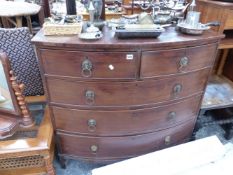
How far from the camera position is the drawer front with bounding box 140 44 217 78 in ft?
3.35

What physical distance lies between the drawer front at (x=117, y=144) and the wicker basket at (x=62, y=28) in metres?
0.63

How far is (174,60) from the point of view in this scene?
1064mm

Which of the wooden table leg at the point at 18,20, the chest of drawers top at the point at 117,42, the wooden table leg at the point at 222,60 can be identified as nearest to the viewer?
the chest of drawers top at the point at 117,42

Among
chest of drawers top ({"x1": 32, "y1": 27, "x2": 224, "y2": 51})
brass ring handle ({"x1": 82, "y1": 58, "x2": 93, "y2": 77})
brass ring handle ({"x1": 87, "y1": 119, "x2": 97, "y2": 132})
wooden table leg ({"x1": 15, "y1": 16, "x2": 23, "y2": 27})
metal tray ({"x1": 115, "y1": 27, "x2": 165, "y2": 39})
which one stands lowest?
brass ring handle ({"x1": 87, "y1": 119, "x2": 97, "y2": 132})

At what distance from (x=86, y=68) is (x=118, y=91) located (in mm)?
216

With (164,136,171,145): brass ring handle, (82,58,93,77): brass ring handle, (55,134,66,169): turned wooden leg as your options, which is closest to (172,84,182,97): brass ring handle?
(164,136,171,145): brass ring handle

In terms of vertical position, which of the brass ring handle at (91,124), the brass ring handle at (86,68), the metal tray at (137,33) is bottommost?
the brass ring handle at (91,124)

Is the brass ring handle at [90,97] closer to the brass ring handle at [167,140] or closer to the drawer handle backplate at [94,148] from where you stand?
the drawer handle backplate at [94,148]

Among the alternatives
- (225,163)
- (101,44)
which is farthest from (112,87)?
(225,163)

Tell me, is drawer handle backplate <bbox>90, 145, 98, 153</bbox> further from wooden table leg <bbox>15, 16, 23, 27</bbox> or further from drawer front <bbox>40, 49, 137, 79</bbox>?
wooden table leg <bbox>15, 16, 23, 27</bbox>

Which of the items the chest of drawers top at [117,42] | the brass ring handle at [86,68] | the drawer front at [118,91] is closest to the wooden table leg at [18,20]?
the chest of drawers top at [117,42]

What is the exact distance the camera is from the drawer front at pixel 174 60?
1021 mm

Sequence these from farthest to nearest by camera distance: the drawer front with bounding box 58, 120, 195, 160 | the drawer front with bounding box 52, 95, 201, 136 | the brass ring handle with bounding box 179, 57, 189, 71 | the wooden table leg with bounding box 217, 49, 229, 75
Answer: the wooden table leg with bounding box 217, 49, 229, 75 < the drawer front with bounding box 58, 120, 195, 160 < the drawer front with bounding box 52, 95, 201, 136 < the brass ring handle with bounding box 179, 57, 189, 71

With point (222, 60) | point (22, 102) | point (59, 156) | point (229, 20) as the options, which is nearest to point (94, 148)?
point (59, 156)
